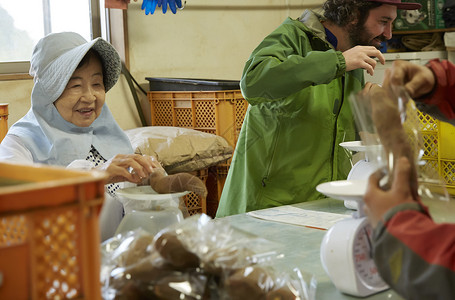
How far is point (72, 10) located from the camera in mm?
3865

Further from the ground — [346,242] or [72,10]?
[72,10]

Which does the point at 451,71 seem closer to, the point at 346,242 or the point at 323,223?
the point at 346,242

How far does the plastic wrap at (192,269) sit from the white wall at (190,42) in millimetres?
2761

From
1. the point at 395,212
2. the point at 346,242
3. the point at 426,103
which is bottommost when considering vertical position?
the point at 346,242

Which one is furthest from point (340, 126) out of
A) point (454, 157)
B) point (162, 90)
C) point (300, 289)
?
point (162, 90)

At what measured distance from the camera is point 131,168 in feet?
5.12

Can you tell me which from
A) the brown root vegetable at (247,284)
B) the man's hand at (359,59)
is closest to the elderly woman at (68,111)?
the man's hand at (359,59)

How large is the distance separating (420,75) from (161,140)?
7.77ft

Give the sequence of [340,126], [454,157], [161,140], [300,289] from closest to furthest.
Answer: [300,289], [454,157], [340,126], [161,140]

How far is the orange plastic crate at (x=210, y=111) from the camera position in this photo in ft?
→ 11.5

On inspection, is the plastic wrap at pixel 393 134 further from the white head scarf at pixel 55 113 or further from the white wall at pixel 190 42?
the white wall at pixel 190 42

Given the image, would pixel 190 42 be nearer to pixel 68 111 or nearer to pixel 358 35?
pixel 358 35

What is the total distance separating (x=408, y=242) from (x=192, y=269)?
31 centimetres

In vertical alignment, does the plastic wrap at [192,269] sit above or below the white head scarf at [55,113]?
below
